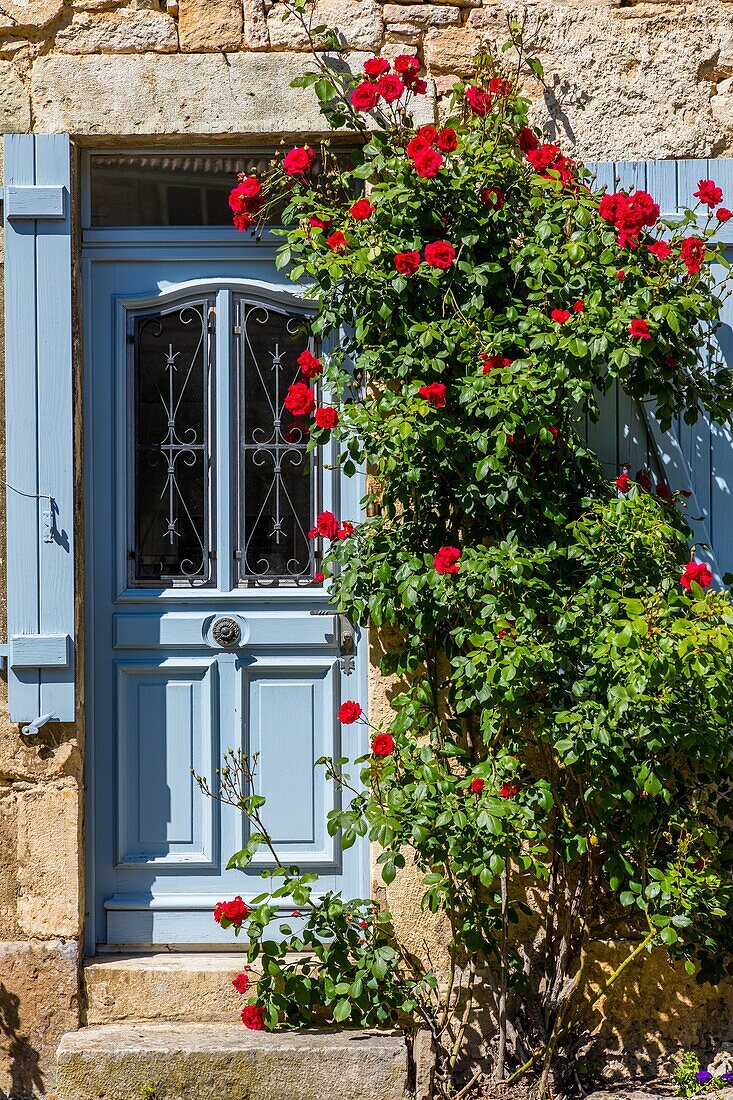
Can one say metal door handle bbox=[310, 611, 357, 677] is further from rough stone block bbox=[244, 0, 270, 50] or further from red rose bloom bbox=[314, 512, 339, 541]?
rough stone block bbox=[244, 0, 270, 50]

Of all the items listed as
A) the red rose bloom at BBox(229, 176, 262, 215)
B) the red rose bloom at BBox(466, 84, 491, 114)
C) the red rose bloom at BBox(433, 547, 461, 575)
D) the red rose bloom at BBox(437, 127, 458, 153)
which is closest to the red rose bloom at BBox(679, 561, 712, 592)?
the red rose bloom at BBox(433, 547, 461, 575)

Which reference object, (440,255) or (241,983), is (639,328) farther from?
(241,983)

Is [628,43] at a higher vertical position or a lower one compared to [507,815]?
higher

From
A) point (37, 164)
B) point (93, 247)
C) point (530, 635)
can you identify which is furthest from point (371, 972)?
point (37, 164)

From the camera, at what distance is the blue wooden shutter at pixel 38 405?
3424mm

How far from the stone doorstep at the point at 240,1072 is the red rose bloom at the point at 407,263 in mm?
2363

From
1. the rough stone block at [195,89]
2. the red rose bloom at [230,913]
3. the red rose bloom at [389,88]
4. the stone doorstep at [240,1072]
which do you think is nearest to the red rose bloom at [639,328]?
the red rose bloom at [389,88]

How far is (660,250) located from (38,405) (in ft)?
6.75

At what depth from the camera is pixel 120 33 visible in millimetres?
3447

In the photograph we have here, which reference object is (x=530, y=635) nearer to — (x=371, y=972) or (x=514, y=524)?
(x=514, y=524)

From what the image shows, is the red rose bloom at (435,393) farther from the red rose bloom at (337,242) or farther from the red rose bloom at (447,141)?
the red rose bloom at (447,141)

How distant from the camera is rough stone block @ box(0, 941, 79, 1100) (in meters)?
3.38

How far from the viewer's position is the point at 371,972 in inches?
127

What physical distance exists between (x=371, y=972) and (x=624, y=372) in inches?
79.8
